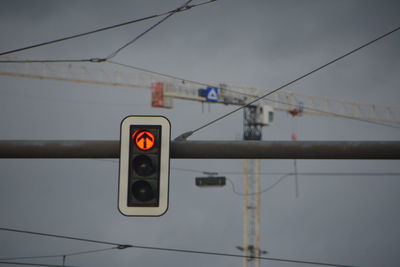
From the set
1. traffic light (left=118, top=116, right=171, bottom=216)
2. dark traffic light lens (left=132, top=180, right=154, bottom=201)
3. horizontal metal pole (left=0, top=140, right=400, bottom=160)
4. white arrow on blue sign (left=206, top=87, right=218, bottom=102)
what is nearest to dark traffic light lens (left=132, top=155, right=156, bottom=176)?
traffic light (left=118, top=116, right=171, bottom=216)

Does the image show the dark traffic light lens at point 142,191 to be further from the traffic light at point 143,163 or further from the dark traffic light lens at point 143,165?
the dark traffic light lens at point 143,165

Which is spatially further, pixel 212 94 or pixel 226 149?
pixel 212 94

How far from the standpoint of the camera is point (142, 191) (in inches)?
240

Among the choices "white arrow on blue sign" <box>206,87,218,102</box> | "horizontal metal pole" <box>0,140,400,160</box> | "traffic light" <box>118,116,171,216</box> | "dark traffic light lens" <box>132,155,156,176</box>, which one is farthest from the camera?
"white arrow on blue sign" <box>206,87,218,102</box>

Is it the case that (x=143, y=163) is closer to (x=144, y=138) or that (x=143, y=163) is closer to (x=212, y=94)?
(x=144, y=138)

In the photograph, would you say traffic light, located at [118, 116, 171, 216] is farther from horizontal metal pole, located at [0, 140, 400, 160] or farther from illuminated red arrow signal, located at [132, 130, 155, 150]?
horizontal metal pole, located at [0, 140, 400, 160]

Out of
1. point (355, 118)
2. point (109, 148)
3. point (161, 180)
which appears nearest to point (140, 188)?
point (161, 180)

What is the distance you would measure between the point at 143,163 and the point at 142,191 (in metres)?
0.29

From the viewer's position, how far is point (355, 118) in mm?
92312

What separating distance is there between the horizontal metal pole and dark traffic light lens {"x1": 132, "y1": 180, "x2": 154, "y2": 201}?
3.04 feet

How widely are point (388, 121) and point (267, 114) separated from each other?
22.9 metres

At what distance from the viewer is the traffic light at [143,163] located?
6.05m

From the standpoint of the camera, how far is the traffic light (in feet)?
19.9

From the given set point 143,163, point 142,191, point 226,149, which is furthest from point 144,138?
point 226,149
